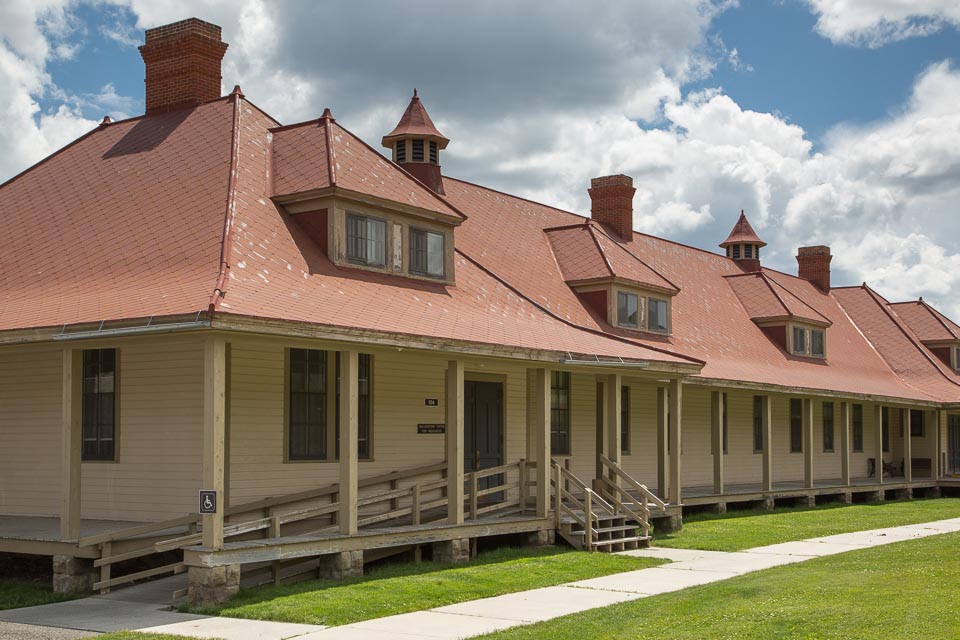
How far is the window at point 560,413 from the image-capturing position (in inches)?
925

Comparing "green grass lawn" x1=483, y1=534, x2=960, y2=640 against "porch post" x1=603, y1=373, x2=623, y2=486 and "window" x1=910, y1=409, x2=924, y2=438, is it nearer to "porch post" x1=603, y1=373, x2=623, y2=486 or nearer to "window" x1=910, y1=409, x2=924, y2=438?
"porch post" x1=603, y1=373, x2=623, y2=486

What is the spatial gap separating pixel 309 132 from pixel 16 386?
20.9ft

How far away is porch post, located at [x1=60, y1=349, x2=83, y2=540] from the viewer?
14.4 m

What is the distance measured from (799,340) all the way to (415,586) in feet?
79.0

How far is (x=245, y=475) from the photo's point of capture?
16.2 meters

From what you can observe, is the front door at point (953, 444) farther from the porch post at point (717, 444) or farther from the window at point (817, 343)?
the porch post at point (717, 444)

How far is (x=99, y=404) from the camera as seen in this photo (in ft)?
56.3

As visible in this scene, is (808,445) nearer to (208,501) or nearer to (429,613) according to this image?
(429,613)

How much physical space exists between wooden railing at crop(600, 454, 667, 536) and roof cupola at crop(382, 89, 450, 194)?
27.1 ft

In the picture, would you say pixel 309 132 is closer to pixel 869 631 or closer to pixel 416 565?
pixel 416 565

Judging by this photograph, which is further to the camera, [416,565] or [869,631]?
[416,565]

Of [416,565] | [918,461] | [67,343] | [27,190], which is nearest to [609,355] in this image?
[416,565]

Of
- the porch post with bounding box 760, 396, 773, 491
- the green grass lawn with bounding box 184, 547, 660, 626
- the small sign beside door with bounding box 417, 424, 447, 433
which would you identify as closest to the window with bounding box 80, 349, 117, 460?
the green grass lawn with bounding box 184, 547, 660, 626

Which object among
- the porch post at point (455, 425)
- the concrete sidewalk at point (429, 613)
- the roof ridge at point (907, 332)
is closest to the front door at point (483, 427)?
the porch post at point (455, 425)
